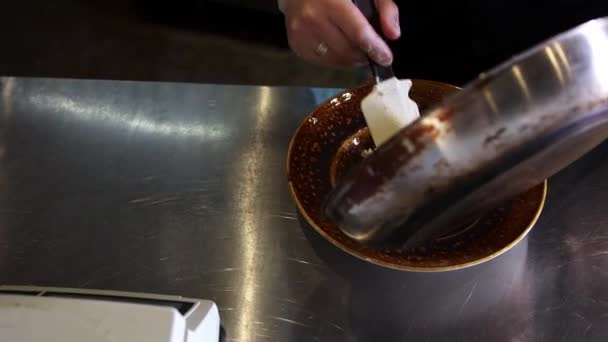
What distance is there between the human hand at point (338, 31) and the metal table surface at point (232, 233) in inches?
4.4

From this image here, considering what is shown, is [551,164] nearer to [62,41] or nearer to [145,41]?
[145,41]

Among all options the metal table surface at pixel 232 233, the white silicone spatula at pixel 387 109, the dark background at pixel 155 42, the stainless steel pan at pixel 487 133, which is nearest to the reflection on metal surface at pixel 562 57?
the stainless steel pan at pixel 487 133

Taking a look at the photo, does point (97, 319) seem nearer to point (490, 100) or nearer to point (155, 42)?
point (490, 100)

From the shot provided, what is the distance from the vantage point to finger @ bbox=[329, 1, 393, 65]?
1.66 ft

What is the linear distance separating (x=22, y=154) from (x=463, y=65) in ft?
2.22

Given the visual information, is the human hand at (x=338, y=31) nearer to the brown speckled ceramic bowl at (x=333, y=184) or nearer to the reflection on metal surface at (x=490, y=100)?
the brown speckled ceramic bowl at (x=333, y=184)

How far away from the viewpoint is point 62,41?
60.3 inches

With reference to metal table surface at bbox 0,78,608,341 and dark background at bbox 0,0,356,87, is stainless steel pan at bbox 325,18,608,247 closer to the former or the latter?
metal table surface at bbox 0,78,608,341

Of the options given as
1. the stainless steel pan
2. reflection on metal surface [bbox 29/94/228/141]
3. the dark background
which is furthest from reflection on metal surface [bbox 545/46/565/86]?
the dark background

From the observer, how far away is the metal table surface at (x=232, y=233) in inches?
19.6

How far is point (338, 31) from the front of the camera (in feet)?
1.79

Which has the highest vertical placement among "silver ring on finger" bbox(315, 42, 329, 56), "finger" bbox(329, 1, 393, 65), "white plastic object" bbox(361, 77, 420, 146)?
"finger" bbox(329, 1, 393, 65)

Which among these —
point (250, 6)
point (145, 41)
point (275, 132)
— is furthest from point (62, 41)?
point (275, 132)

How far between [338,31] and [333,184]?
18 centimetres
